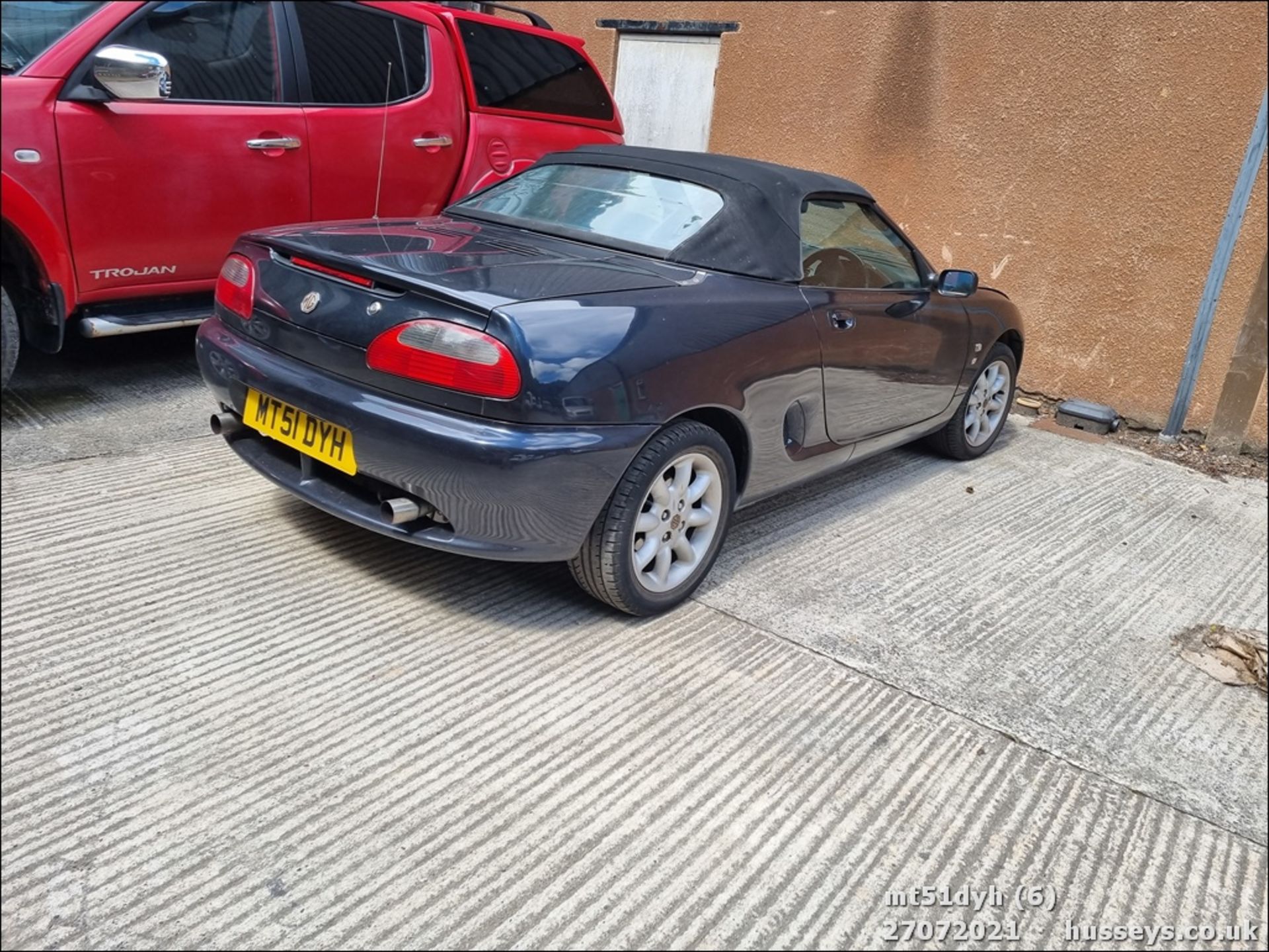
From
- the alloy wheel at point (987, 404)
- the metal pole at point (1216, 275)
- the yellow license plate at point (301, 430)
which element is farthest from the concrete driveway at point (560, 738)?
the metal pole at point (1216, 275)

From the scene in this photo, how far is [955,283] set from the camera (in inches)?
161

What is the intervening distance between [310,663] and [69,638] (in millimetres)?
572

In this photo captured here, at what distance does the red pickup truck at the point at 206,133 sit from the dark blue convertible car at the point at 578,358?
3.38 feet

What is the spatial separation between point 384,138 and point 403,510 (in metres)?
2.79

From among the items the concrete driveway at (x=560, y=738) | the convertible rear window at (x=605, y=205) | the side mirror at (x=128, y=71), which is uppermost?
the side mirror at (x=128, y=71)

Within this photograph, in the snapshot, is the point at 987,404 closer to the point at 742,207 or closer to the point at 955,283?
the point at 955,283

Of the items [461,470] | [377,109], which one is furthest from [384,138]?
[461,470]

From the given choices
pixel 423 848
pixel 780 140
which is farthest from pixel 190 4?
pixel 780 140

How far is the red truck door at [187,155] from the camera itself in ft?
12.2

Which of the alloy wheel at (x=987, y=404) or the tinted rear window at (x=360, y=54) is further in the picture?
the alloy wheel at (x=987, y=404)

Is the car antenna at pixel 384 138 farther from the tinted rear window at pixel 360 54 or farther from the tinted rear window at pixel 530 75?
the tinted rear window at pixel 530 75

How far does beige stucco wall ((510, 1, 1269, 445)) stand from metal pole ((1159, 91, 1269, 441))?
0.13 feet

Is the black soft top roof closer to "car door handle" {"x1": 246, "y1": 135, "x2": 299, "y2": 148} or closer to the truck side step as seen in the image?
A: "car door handle" {"x1": 246, "y1": 135, "x2": 299, "y2": 148}

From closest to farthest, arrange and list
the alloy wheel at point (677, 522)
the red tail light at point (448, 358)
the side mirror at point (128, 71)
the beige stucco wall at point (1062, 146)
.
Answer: the red tail light at point (448, 358), the alloy wheel at point (677, 522), the side mirror at point (128, 71), the beige stucco wall at point (1062, 146)
